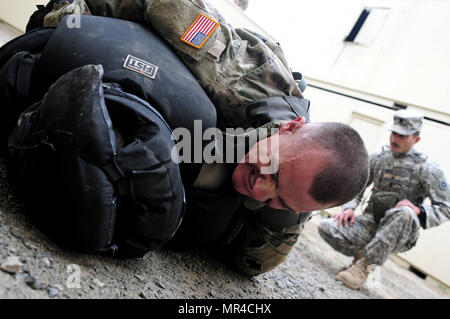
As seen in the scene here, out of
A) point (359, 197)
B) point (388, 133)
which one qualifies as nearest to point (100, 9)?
point (359, 197)

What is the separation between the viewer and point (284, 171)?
0.93 metres

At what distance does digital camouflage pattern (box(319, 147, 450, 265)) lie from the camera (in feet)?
7.13

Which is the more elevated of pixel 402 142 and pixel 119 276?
pixel 402 142

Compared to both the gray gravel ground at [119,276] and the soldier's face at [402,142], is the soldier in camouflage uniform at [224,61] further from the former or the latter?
the soldier's face at [402,142]

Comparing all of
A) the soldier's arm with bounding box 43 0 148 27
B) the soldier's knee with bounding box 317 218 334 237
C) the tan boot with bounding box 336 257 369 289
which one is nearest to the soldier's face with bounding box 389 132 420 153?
the soldier's knee with bounding box 317 218 334 237

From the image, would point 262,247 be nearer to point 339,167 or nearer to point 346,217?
point 339,167

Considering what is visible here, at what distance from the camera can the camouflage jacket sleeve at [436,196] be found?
7.32ft

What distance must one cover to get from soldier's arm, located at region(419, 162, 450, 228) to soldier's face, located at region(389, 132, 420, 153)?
208 mm

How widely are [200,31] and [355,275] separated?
1842mm

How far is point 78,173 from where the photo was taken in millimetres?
700

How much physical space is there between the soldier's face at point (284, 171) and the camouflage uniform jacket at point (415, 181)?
182 centimetres
